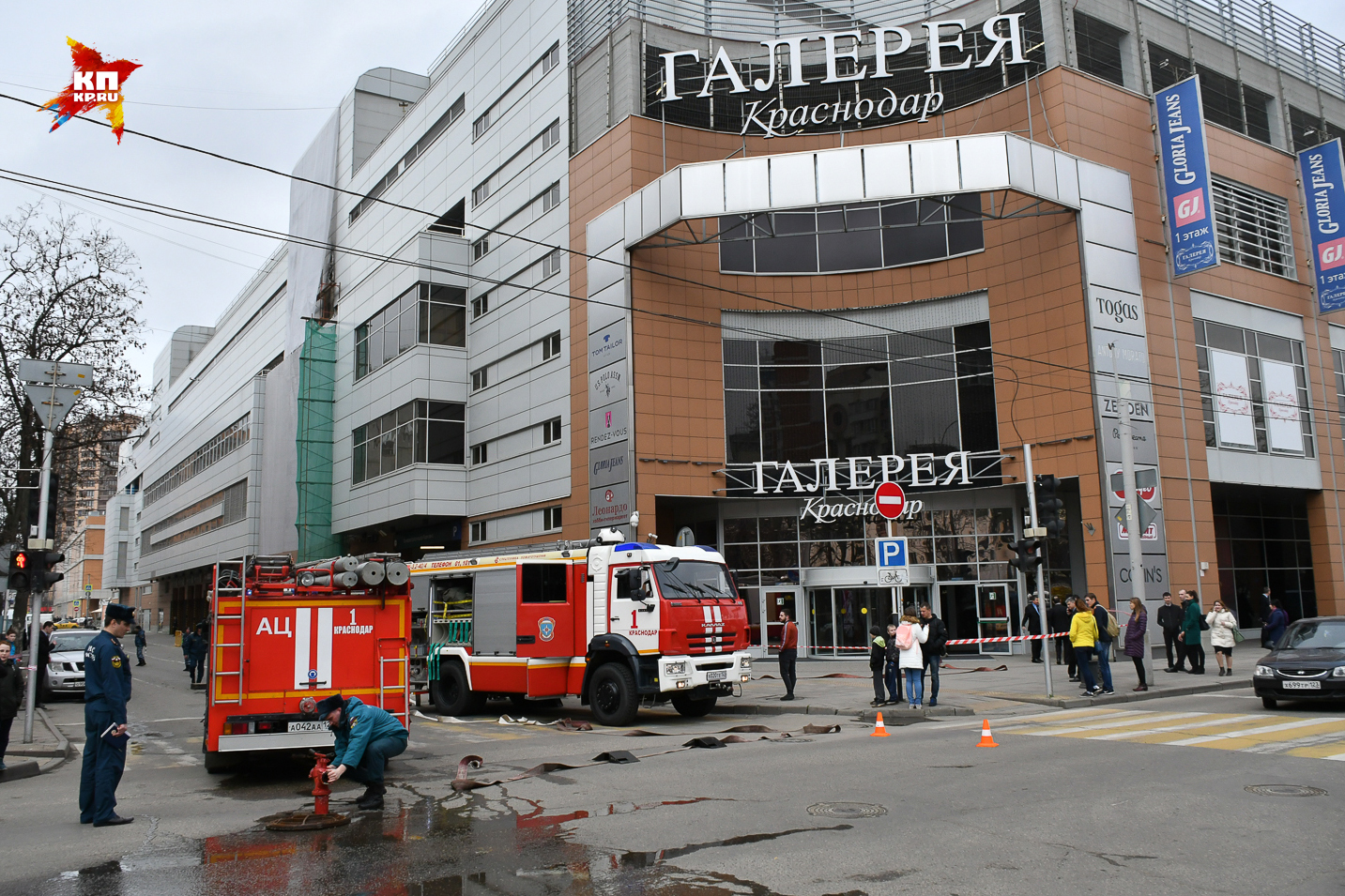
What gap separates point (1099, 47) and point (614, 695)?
82.9 feet

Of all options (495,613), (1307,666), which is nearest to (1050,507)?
(1307,666)

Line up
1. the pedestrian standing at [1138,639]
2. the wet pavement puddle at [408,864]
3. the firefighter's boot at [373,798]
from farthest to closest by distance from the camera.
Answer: the pedestrian standing at [1138,639] < the firefighter's boot at [373,798] < the wet pavement puddle at [408,864]

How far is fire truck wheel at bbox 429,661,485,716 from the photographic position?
17891 millimetres

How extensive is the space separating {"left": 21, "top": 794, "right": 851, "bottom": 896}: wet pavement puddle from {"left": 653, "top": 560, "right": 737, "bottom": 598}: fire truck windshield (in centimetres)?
753

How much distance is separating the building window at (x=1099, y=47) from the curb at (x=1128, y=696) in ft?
60.7

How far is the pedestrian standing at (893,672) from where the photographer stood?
659 inches

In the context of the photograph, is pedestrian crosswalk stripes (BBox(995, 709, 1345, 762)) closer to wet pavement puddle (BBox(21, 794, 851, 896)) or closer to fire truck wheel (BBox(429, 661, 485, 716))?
wet pavement puddle (BBox(21, 794, 851, 896))

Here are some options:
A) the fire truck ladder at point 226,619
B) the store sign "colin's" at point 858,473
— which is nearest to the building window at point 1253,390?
the store sign "colin's" at point 858,473

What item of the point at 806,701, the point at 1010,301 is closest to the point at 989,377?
the point at 1010,301

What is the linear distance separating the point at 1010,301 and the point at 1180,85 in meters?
7.85

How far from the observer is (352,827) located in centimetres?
798

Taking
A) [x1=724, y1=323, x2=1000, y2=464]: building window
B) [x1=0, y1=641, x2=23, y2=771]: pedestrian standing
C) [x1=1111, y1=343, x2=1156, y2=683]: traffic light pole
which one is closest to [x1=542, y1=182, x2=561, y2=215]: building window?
[x1=724, y1=323, x2=1000, y2=464]: building window

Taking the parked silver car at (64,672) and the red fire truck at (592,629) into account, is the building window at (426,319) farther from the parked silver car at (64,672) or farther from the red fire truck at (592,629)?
the red fire truck at (592,629)

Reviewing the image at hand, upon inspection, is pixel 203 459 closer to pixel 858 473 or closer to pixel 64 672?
pixel 64 672
